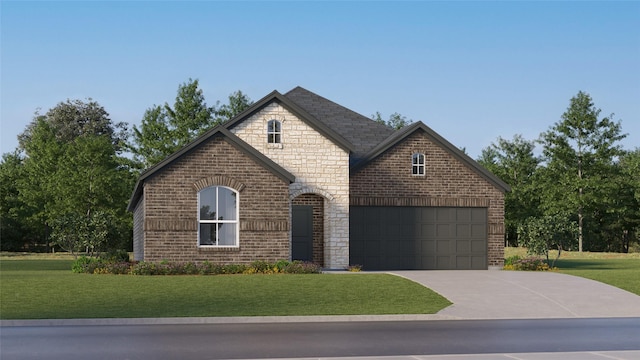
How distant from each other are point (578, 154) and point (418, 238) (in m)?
32.0

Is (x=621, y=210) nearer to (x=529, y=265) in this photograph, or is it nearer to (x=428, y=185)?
(x=428, y=185)

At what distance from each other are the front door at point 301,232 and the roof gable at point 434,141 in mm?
2598

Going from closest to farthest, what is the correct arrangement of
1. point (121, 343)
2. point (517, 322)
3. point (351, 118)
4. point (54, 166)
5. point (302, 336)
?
point (121, 343) → point (302, 336) → point (517, 322) → point (351, 118) → point (54, 166)

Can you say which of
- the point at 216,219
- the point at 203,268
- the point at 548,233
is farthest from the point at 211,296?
the point at 548,233

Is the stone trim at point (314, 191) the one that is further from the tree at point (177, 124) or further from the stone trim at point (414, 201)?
the tree at point (177, 124)

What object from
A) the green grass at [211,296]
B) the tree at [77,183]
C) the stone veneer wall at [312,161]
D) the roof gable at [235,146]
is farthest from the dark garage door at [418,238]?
the tree at [77,183]

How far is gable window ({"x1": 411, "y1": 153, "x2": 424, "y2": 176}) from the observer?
119ft

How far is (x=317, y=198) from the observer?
3522 cm

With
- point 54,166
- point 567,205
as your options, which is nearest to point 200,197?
point 567,205

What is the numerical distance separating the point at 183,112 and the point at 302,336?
46.0 m

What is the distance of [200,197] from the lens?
31844 millimetres

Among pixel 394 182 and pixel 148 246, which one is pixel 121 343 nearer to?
pixel 148 246

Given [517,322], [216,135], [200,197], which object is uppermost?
[216,135]

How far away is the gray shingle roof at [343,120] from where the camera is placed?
1507 inches
